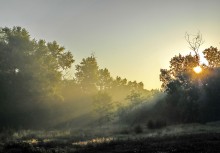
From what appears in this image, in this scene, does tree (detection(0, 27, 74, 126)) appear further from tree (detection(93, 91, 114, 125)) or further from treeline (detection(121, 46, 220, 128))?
treeline (detection(121, 46, 220, 128))

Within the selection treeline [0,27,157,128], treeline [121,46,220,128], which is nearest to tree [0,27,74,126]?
treeline [0,27,157,128]

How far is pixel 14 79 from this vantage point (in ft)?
220

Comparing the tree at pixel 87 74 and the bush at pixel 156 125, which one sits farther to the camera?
the tree at pixel 87 74

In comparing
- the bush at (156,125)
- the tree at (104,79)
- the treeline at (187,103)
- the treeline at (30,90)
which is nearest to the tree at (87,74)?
the tree at (104,79)

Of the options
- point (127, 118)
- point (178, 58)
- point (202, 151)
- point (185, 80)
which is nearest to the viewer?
point (202, 151)

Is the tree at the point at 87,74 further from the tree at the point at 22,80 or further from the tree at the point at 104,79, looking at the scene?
the tree at the point at 22,80

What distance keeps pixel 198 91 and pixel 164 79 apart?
49.4ft

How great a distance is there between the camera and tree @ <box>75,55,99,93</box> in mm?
108469

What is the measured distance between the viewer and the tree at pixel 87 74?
10847 centimetres

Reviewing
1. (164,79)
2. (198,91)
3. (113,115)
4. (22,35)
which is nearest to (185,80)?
(198,91)

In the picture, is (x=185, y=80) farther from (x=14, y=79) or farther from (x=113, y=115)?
(x=14, y=79)

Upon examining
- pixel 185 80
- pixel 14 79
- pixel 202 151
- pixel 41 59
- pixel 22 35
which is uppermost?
pixel 22 35

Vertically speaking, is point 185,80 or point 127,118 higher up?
point 185,80

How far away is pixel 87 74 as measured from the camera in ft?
360
